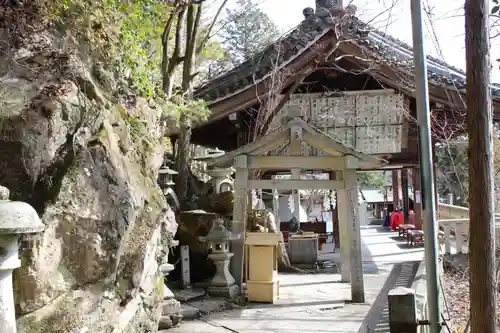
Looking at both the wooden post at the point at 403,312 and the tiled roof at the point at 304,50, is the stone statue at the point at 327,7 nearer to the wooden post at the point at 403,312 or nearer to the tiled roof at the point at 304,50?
the tiled roof at the point at 304,50

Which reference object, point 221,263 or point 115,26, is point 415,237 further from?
point 115,26

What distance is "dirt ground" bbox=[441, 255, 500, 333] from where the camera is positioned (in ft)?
29.3

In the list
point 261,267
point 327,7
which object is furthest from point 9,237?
point 327,7

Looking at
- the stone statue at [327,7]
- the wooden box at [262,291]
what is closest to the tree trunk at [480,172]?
the wooden box at [262,291]

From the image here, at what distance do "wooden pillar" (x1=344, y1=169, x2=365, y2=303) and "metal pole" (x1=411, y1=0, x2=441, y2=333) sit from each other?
13.6ft

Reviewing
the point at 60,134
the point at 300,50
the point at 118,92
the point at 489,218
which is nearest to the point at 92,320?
the point at 60,134

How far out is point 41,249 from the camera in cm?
364

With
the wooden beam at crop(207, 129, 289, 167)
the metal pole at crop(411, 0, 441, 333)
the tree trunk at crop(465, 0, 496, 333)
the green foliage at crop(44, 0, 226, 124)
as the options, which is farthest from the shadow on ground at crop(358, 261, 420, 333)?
the green foliage at crop(44, 0, 226, 124)

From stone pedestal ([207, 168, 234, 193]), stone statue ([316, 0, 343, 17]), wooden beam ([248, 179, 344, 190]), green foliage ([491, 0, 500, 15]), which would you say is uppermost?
stone statue ([316, 0, 343, 17])

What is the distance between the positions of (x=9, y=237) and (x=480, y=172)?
3639 mm

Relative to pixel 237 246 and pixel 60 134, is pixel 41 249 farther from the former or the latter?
pixel 237 246

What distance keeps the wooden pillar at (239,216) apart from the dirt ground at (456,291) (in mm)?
3660

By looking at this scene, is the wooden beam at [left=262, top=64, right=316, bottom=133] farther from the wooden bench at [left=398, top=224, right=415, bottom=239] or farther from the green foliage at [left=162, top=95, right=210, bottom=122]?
the wooden bench at [left=398, top=224, right=415, bottom=239]

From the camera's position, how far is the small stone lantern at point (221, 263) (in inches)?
351
